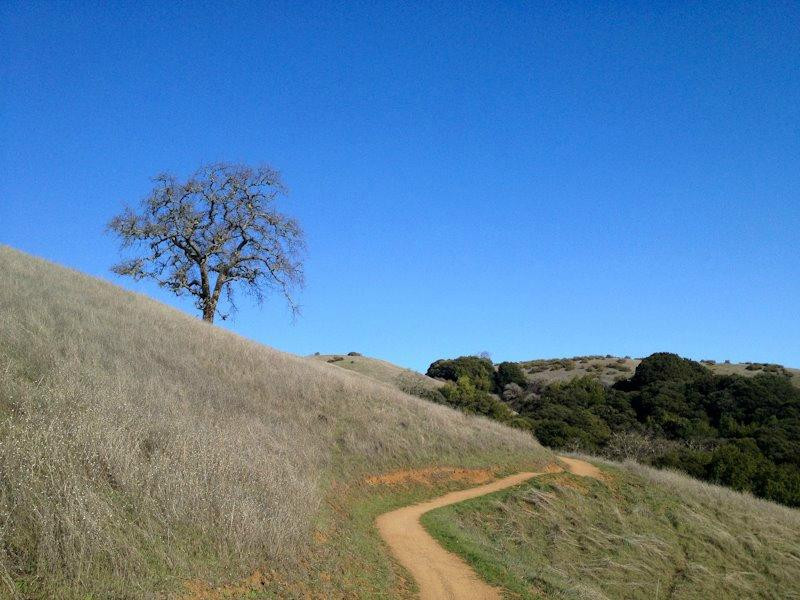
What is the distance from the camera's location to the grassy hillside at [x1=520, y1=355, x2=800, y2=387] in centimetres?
6694

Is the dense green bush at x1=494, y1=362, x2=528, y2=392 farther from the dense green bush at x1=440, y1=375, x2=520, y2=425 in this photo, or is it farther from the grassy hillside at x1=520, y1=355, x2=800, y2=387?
the dense green bush at x1=440, y1=375, x2=520, y2=425

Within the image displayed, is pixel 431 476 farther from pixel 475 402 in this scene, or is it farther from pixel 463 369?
pixel 463 369

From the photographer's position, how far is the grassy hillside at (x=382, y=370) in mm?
56978

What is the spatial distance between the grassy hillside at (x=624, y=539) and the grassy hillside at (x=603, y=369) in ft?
150

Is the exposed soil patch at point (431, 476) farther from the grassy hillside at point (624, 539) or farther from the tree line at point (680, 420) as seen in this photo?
the tree line at point (680, 420)

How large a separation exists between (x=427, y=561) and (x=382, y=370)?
2291 inches

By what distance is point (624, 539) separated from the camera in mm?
17328

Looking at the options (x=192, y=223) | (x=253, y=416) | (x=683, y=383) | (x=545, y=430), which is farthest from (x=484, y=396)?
(x=253, y=416)

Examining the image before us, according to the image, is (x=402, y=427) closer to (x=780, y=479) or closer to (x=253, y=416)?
(x=253, y=416)

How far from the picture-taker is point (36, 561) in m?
6.23

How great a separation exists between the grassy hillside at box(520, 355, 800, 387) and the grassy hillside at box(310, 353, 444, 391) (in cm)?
1767

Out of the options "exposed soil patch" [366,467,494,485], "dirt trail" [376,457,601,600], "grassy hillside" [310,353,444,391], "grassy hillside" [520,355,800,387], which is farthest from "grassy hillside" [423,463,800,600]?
"grassy hillside" [520,355,800,387]

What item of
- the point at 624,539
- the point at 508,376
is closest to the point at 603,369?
the point at 508,376

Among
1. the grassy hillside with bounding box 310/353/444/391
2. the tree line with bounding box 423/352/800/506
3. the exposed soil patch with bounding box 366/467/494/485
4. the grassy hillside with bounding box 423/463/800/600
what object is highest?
the grassy hillside with bounding box 310/353/444/391
